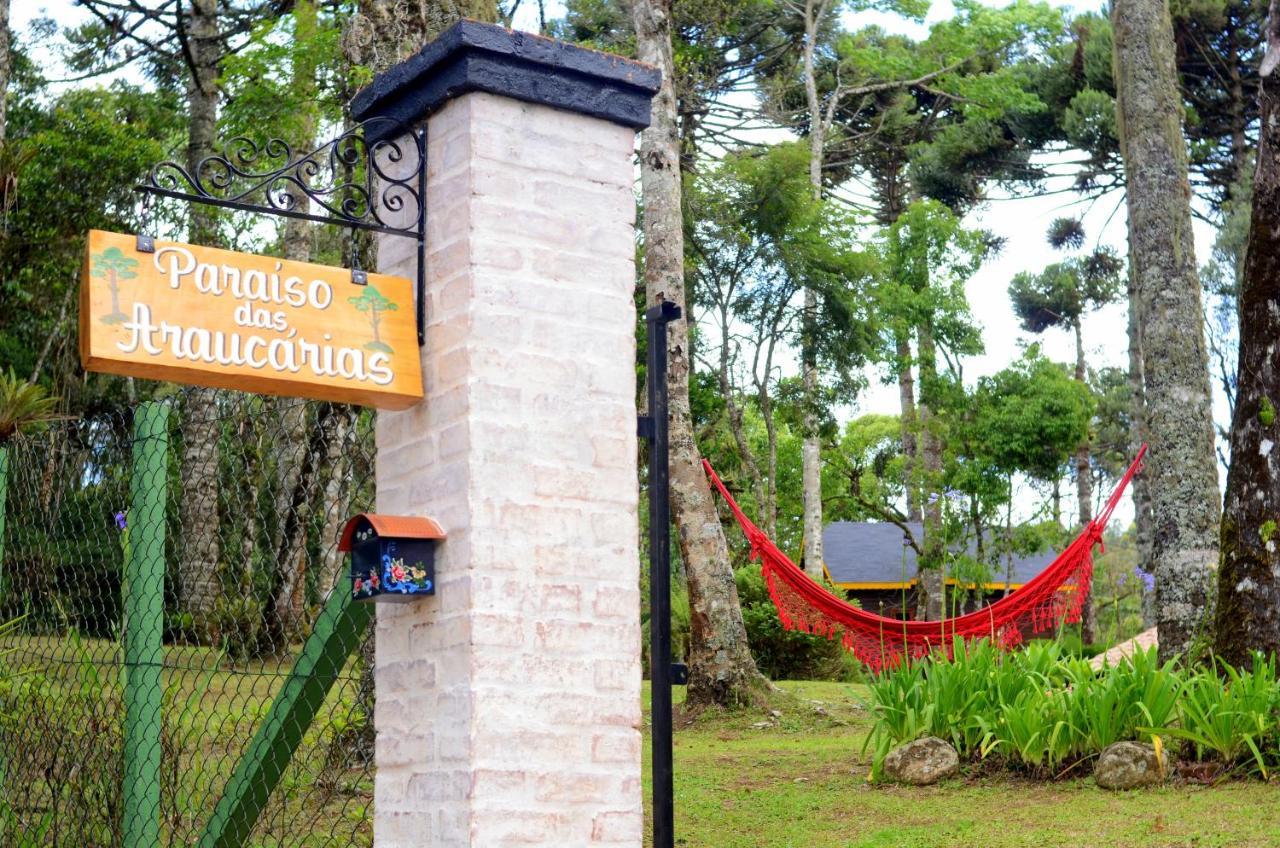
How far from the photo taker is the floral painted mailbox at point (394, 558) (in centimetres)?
254

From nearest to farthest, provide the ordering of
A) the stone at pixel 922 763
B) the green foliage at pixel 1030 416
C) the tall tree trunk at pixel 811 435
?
the stone at pixel 922 763 < the tall tree trunk at pixel 811 435 < the green foliage at pixel 1030 416

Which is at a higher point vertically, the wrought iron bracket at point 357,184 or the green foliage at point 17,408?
the wrought iron bracket at point 357,184

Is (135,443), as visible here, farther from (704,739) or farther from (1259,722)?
(704,739)

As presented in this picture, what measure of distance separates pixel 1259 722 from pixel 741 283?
32.5 ft

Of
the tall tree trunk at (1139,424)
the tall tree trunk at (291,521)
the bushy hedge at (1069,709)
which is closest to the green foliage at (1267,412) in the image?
the bushy hedge at (1069,709)

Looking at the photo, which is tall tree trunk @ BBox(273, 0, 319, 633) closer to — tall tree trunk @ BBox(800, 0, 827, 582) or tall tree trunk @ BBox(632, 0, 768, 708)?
tall tree trunk @ BBox(632, 0, 768, 708)

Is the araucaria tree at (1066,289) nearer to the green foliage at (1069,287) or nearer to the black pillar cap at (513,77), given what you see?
the green foliage at (1069,287)

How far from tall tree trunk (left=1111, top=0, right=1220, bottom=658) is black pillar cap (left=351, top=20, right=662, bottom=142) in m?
4.23

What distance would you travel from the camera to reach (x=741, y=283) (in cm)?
1418

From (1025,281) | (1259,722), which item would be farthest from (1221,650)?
(1025,281)

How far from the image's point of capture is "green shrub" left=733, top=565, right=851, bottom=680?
36.6 feet

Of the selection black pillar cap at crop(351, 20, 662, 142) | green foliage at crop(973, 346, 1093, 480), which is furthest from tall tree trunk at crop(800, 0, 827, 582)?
black pillar cap at crop(351, 20, 662, 142)

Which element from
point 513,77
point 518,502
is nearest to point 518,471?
point 518,502

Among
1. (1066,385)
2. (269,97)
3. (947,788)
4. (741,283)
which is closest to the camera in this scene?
(947,788)
